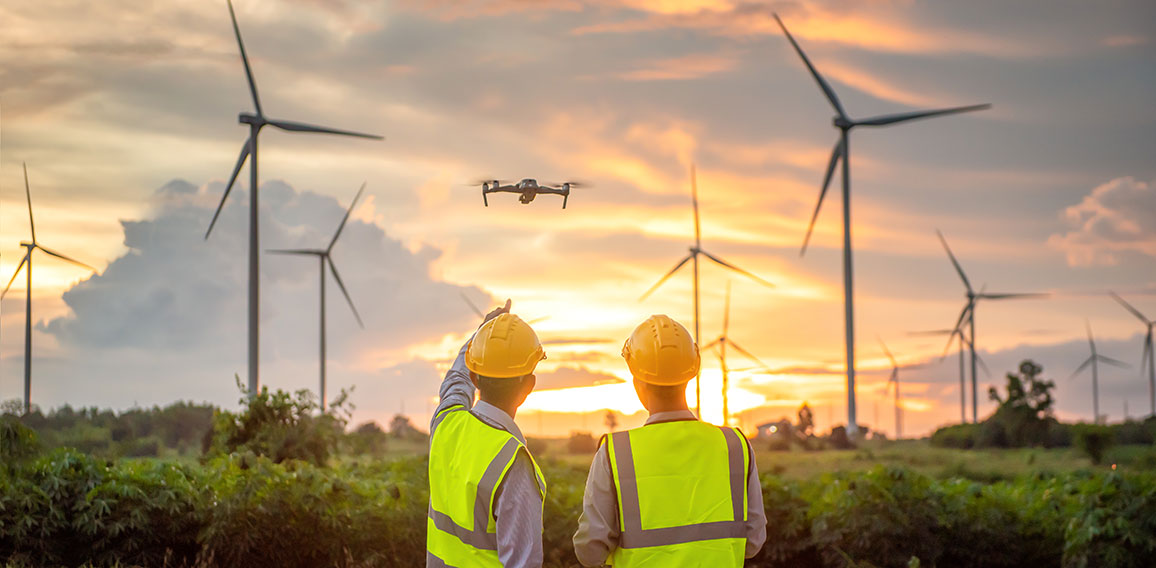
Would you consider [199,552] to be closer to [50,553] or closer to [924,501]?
[50,553]

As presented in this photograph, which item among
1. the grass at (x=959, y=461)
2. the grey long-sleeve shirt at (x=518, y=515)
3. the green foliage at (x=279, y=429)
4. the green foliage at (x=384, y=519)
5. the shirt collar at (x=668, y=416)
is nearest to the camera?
the grey long-sleeve shirt at (x=518, y=515)

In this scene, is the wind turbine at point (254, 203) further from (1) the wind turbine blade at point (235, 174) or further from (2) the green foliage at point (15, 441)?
(2) the green foliage at point (15, 441)

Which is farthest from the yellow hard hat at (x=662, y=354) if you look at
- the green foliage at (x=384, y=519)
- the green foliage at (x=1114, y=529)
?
the green foliage at (x=1114, y=529)

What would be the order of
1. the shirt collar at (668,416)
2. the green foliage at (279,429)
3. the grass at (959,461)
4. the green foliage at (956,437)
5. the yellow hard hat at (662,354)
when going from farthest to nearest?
the green foliage at (956,437), the grass at (959,461), the green foliage at (279,429), the yellow hard hat at (662,354), the shirt collar at (668,416)

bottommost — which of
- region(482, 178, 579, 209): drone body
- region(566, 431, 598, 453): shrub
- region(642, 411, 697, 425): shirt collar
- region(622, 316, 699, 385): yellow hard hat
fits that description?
region(566, 431, 598, 453): shrub

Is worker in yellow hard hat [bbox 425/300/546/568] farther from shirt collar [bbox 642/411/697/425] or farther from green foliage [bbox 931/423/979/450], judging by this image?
green foliage [bbox 931/423/979/450]

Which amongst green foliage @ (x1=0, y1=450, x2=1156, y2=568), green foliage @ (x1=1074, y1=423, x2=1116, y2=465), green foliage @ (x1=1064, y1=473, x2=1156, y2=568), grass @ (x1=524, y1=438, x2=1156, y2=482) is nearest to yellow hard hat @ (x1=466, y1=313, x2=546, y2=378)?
green foliage @ (x1=0, y1=450, x2=1156, y2=568)
